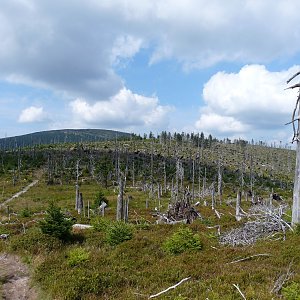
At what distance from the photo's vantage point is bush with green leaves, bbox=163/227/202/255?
13548 mm

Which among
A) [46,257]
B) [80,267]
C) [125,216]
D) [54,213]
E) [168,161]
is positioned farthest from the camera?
[168,161]

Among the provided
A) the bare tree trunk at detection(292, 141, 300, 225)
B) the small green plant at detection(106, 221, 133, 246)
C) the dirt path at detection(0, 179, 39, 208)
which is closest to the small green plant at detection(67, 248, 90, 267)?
the small green plant at detection(106, 221, 133, 246)

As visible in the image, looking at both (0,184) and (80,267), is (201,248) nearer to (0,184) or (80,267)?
(80,267)

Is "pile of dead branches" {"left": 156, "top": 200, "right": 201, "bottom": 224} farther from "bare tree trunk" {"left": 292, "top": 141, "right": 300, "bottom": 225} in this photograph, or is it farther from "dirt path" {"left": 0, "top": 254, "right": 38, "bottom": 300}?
"dirt path" {"left": 0, "top": 254, "right": 38, "bottom": 300}

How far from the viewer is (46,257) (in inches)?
519

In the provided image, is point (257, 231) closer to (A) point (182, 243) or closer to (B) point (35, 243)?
(A) point (182, 243)

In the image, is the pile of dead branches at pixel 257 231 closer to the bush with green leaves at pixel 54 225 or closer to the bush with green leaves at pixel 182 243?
the bush with green leaves at pixel 182 243

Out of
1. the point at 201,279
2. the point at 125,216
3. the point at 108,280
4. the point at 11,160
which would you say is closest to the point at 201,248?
the point at 201,279

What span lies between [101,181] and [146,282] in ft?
235

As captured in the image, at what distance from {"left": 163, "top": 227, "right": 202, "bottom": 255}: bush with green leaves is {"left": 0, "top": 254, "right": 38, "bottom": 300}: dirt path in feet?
18.0

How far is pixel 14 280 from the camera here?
37.8 feet

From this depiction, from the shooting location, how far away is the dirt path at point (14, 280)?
10094 millimetres

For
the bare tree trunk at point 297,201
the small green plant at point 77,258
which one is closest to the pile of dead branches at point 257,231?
the bare tree trunk at point 297,201

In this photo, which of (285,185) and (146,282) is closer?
(146,282)
